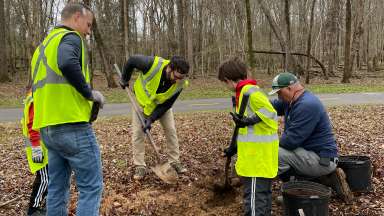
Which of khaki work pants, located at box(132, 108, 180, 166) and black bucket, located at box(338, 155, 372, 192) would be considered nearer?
black bucket, located at box(338, 155, 372, 192)

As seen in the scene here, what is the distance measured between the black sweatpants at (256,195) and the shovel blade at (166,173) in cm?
154

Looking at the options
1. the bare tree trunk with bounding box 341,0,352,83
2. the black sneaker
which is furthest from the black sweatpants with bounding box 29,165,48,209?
the bare tree trunk with bounding box 341,0,352,83

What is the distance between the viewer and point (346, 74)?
2078 centimetres

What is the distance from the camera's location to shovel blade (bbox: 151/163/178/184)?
525 cm

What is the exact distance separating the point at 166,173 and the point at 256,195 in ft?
5.57

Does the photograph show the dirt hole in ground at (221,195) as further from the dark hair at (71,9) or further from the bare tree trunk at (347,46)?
the bare tree trunk at (347,46)

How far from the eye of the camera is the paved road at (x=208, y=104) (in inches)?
488

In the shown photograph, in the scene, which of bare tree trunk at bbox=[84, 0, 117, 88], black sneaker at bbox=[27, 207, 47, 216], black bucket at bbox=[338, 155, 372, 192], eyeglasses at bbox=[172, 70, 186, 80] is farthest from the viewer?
bare tree trunk at bbox=[84, 0, 117, 88]

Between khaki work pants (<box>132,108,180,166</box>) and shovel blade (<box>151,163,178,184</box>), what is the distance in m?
0.31

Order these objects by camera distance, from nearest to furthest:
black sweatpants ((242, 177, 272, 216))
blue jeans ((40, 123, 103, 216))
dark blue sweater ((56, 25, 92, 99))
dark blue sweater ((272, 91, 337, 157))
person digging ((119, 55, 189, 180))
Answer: dark blue sweater ((56, 25, 92, 99)) → blue jeans ((40, 123, 103, 216)) → black sweatpants ((242, 177, 272, 216)) → dark blue sweater ((272, 91, 337, 157)) → person digging ((119, 55, 189, 180))

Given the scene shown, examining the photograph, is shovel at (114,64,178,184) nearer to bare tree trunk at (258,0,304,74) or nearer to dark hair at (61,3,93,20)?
dark hair at (61,3,93,20)

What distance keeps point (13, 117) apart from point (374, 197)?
1052 centimetres

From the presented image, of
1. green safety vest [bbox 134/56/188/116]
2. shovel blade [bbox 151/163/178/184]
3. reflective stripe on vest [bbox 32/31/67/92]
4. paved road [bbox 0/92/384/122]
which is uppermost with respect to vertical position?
reflective stripe on vest [bbox 32/31/67/92]

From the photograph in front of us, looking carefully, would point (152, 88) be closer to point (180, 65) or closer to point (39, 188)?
point (180, 65)
